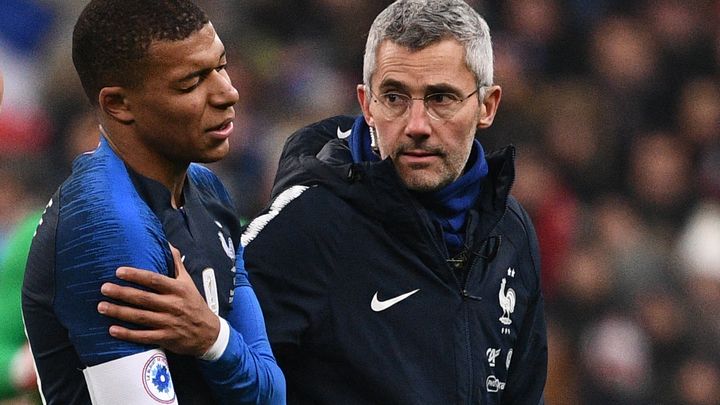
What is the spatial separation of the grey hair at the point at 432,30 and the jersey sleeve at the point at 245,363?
→ 78 centimetres

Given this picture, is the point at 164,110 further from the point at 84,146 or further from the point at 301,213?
the point at 84,146

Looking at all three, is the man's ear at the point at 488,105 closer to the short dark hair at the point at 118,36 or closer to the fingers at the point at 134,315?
the short dark hair at the point at 118,36

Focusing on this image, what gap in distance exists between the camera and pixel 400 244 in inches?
135

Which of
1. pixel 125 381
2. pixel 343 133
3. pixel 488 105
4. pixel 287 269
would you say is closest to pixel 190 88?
pixel 125 381

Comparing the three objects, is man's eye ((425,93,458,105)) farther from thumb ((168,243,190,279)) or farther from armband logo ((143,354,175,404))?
armband logo ((143,354,175,404))

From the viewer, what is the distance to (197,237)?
2.77 meters

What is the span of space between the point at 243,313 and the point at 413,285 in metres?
0.64

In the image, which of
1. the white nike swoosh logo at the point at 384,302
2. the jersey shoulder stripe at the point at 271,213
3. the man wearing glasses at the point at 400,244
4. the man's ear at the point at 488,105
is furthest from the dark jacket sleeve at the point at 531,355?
the jersey shoulder stripe at the point at 271,213

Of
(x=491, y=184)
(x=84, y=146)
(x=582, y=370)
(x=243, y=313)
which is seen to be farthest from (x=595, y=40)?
(x=243, y=313)

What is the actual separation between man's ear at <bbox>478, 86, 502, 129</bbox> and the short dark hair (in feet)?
3.76

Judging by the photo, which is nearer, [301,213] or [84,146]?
[301,213]

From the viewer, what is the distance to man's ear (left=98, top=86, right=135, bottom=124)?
2.63 meters

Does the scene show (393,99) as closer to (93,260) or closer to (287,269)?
(287,269)

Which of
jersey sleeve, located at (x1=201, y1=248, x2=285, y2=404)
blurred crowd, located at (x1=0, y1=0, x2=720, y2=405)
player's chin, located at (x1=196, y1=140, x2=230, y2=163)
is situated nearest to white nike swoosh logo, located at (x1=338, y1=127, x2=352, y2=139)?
jersey sleeve, located at (x1=201, y1=248, x2=285, y2=404)
